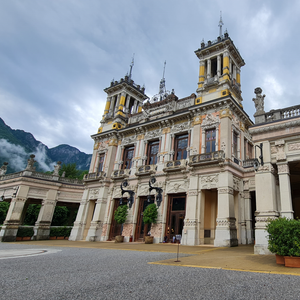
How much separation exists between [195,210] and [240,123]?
9796mm

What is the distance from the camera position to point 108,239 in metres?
24.4

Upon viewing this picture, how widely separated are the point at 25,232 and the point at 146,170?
1523cm

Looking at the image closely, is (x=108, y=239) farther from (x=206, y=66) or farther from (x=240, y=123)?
(x=206, y=66)

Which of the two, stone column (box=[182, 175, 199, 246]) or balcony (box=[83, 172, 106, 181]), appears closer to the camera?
stone column (box=[182, 175, 199, 246])

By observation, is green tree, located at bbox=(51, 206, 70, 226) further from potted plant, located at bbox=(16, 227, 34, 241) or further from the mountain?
the mountain

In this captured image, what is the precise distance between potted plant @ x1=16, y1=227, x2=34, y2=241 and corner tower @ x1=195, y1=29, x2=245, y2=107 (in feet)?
75.3

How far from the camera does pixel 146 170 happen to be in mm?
23844

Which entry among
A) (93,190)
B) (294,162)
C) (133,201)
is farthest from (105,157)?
(294,162)

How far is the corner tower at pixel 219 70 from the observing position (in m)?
22.6

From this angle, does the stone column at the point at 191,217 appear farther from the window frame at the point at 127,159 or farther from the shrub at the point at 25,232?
the shrub at the point at 25,232

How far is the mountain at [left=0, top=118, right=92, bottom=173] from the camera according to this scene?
10656cm

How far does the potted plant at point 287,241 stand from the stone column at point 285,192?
15.3 ft

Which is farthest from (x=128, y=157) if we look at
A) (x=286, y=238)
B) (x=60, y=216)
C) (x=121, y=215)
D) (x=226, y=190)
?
(x=286, y=238)

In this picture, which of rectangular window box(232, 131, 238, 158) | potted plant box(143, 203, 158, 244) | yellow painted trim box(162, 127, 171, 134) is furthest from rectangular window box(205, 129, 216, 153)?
potted plant box(143, 203, 158, 244)
